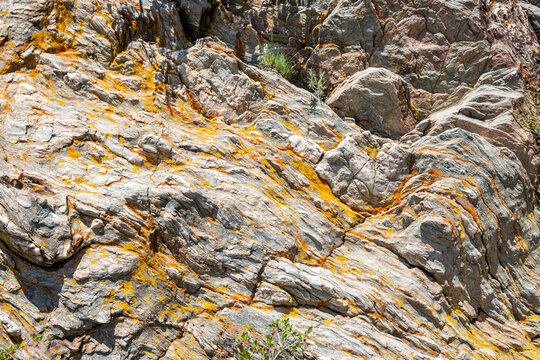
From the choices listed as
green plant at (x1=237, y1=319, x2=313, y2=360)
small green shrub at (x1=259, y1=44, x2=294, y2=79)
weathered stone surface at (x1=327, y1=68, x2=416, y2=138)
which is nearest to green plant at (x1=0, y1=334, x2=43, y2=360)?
green plant at (x1=237, y1=319, x2=313, y2=360)

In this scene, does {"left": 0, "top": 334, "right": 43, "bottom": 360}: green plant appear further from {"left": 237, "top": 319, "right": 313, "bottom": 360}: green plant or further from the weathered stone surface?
the weathered stone surface

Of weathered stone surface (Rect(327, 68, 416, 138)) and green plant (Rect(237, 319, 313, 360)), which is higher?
weathered stone surface (Rect(327, 68, 416, 138))

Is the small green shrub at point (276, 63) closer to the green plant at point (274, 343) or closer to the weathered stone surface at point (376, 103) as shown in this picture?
the weathered stone surface at point (376, 103)

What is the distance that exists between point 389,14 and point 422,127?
5.69 metres

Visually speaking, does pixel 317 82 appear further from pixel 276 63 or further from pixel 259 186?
pixel 259 186

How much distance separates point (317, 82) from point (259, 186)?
6.37m

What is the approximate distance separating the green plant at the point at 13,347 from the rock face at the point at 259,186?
0.14 m

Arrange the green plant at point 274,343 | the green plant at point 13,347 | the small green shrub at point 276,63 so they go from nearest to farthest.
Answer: the green plant at point 13,347, the green plant at point 274,343, the small green shrub at point 276,63

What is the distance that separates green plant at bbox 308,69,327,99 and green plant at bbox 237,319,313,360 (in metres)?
8.93

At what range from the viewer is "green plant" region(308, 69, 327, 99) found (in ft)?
45.4

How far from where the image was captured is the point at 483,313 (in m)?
10.2

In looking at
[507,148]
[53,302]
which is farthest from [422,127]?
[53,302]

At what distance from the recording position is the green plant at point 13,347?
21.4 ft

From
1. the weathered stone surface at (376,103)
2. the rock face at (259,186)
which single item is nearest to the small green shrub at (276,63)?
the rock face at (259,186)
